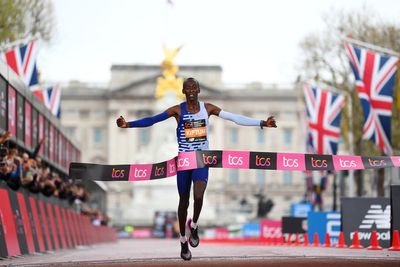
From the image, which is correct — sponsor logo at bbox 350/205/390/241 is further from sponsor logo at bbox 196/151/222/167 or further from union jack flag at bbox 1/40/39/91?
union jack flag at bbox 1/40/39/91

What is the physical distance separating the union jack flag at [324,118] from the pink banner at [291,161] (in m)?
31.6

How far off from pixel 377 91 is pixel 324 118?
11339 millimetres

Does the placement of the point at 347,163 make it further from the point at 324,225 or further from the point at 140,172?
the point at 324,225

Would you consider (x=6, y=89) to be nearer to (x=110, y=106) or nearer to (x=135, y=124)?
(x=135, y=124)

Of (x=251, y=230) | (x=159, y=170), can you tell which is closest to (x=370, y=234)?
(x=159, y=170)

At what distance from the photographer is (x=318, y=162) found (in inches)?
622

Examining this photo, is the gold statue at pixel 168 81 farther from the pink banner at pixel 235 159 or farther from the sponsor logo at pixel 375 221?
the pink banner at pixel 235 159

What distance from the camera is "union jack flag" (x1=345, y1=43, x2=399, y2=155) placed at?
3594 cm

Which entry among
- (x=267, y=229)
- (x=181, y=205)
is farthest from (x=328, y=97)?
(x=181, y=205)

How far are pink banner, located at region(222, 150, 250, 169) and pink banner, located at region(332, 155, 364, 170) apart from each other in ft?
4.09

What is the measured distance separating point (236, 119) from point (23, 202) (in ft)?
28.9

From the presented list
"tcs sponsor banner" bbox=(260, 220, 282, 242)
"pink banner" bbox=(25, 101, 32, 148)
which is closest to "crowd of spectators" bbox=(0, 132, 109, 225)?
"pink banner" bbox=(25, 101, 32, 148)

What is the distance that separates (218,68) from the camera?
572 ft

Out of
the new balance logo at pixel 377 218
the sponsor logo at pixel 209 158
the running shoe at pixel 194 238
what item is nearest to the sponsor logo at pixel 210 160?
the sponsor logo at pixel 209 158
